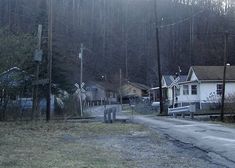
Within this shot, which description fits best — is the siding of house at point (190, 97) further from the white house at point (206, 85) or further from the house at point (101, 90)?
the house at point (101, 90)

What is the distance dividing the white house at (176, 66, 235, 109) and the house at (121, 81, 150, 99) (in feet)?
194

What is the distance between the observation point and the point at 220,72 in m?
62.0

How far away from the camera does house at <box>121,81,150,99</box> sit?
12276 cm

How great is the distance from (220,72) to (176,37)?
54265 mm

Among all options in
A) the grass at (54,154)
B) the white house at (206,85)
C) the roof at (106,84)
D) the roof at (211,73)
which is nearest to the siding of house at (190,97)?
the white house at (206,85)

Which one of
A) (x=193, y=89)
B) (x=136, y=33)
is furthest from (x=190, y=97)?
(x=136, y=33)

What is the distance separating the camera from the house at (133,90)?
403ft

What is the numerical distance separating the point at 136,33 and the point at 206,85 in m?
50.1

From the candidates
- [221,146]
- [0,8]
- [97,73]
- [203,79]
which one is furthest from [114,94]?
[221,146]

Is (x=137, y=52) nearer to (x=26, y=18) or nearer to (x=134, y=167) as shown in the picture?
(x=26, y=18)

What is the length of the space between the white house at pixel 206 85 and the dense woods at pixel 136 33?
17.0m

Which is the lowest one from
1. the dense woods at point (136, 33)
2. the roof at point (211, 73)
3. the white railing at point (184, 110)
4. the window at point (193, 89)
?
the white railing at point (184, 110)

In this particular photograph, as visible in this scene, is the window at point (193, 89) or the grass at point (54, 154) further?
the window at point (193, 89)

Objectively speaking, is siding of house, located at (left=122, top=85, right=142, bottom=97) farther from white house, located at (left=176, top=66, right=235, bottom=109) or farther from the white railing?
the white railing
